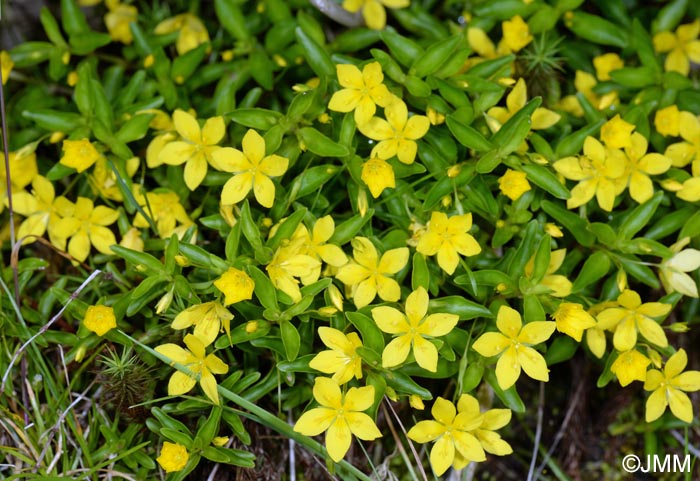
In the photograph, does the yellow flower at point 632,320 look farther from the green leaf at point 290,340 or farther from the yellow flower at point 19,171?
the yellow flower at point 19,171

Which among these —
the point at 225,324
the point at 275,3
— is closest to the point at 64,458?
the point at 225,324

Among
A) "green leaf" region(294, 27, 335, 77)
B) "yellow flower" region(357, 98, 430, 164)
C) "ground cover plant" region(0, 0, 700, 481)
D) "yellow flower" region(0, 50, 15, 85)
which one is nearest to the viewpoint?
"ground cover plant" region(0, 0, 700, 481)

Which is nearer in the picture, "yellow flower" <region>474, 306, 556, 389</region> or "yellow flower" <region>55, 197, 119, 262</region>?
"yellow flower" <region>474, 306, 556, 389</region>

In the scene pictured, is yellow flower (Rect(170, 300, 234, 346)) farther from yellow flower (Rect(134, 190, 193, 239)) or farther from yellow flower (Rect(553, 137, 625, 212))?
yellow flower (Rect(553, 137, 625, 212))

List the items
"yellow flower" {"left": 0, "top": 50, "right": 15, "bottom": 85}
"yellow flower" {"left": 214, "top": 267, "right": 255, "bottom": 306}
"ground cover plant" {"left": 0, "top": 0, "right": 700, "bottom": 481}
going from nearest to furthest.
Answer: "yellow flower" {"left": 214, "top": 267, "right": 255, "bottom": 306} → "ground cover plant" {"left": 0, "top": 0, "right": 700, "bottom": 481} → "yellow flower" {"left": 0, "top": 50, "right": 15, "bottom": 85}

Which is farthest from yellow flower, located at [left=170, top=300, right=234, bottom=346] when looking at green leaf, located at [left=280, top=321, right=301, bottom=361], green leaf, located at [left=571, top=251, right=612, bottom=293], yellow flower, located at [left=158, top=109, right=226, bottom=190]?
green leaf, located at [left=571, top=251, right=612, bottom=293]

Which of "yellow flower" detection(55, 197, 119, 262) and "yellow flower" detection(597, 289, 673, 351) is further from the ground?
"yellow flower" detection(55, 197, 119, 262)

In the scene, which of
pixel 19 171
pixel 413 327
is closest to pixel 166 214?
pixel 19 171

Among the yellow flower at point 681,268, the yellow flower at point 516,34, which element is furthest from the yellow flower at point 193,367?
the yellow flower at point 516,34

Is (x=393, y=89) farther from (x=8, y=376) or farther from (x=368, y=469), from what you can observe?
(x=8, y=376)
